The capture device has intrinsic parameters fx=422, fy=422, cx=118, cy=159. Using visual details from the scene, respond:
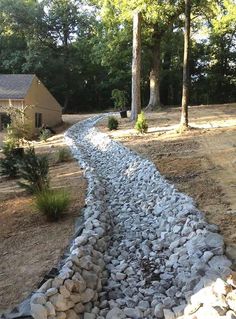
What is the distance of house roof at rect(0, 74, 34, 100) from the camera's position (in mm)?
25655

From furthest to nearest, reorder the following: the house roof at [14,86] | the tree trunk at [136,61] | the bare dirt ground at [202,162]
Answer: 1. the house roof at [14,86]
2. the tree trunk at [136,61]
3. the bare dirt ground at [202,162]

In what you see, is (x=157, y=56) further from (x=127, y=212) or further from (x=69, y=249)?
(x=69, y=249)

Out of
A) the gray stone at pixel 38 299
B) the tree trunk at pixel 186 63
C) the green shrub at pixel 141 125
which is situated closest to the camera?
the gray stone at pixel 38 299

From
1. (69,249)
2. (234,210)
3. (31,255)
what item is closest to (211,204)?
(234,210)

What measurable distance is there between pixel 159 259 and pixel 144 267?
0.86 feet

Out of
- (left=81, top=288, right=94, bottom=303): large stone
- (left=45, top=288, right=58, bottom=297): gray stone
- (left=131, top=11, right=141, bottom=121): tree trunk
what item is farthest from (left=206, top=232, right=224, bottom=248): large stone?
(left=131, top=11, right=141, bottom=121): tree trunk

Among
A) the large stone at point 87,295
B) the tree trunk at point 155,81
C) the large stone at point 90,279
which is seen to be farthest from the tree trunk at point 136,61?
the large stone at point 87,295

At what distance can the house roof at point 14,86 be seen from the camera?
25.7 meters

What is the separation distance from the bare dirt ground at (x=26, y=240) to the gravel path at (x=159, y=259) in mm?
679

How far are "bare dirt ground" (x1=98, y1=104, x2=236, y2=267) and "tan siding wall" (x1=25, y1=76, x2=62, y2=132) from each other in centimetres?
1034

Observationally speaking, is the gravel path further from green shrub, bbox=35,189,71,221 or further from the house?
the house

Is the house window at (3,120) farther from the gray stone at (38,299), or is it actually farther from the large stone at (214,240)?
the gray stone at (38,299)

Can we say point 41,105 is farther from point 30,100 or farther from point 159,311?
point 159,311

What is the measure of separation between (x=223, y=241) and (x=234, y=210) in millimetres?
1285
